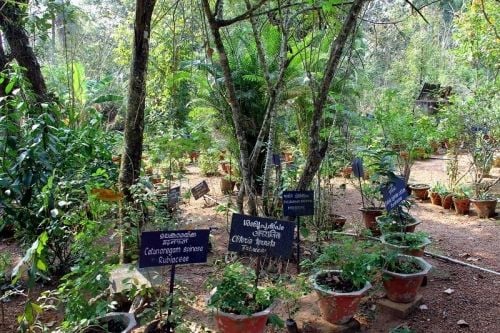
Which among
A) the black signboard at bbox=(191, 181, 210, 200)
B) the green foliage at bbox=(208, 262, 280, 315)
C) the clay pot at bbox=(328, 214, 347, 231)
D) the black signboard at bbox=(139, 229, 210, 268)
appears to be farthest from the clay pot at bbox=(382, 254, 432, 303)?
the black signboard at bbox=(191, 181, 210, 200)

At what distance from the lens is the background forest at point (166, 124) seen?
8.19 ft

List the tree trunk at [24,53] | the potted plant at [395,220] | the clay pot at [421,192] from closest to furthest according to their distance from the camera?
the potted plant at [395,220] < the tree trunk at [24,53] < the clay pot at [421,192]

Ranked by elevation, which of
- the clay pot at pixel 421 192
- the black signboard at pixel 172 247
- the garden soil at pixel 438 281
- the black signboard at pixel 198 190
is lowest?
the garden soil at pixel 438 281

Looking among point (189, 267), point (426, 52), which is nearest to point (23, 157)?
point (189, 267)

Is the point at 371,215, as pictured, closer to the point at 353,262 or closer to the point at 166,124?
the point at 353,262

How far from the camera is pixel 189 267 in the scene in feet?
12.9

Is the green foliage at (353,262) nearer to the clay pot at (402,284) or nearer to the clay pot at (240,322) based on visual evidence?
the clay pot at (402,284)

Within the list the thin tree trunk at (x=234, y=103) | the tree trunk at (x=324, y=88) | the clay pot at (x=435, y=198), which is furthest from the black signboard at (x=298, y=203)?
the clay pot at (x=435, y=198)

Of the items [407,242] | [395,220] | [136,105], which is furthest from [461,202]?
[136,105]

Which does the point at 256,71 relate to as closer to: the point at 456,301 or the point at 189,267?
the point at 189,267

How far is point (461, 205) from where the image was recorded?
6004 mm

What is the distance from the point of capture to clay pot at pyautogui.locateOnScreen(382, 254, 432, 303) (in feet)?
9.91

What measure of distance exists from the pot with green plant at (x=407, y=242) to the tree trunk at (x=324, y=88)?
0.84 meters

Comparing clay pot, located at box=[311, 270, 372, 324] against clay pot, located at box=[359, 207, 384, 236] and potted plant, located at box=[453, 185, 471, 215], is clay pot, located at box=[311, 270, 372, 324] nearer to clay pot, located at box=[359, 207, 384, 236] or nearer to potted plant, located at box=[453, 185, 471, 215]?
clay pot, located at box=[359, 207, 384, 236]
